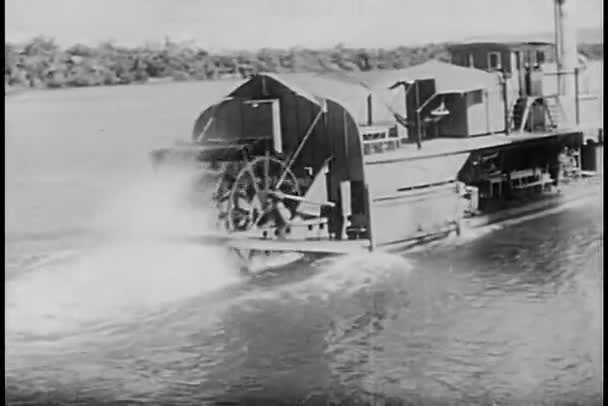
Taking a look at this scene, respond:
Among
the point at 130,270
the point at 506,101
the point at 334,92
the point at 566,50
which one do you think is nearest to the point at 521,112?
the point at 506,101

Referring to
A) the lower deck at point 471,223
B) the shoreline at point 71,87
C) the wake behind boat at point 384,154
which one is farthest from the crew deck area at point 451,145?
the shoreline at point 71,87

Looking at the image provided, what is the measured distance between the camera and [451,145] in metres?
1.86

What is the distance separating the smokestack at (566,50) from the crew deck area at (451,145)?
7cm

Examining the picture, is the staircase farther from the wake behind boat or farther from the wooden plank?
the wooden plank

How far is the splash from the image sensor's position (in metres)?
1.79

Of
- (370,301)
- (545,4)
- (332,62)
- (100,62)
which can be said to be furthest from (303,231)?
(545,4)

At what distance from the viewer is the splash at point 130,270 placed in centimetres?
179

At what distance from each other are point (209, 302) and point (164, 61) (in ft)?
1.63

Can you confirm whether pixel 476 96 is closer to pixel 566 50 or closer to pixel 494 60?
pixel 494 60

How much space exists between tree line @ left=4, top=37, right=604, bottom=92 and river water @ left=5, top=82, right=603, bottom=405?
30mm

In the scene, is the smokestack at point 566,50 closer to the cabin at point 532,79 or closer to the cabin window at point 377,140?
the cabin at point 532,79

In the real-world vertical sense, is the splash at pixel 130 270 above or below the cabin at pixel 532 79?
below

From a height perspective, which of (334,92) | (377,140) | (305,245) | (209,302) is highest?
(334,92)

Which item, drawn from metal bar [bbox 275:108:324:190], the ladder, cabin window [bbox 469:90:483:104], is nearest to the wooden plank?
metal bar [bbox 275:108:324:190]
